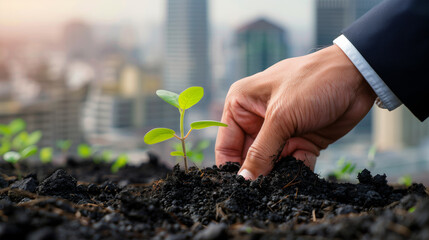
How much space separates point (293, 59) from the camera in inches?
53.4

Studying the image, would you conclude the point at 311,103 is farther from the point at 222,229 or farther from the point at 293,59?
the point at 222,229

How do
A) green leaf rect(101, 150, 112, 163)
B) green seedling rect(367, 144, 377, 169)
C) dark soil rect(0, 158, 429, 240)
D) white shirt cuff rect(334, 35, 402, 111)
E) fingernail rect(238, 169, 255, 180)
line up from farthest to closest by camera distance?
green leaf rect(101, 150, 112, 163) → green seedling rect(367, 144, 377, 169) → white shirt cuff rect(334, 35, 402, 111) → fingernail rect(238, 169, 255, 180) → dark soil rect(0, 158, 429, 240)

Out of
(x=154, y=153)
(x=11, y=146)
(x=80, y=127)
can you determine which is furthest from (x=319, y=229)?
(x=80, y=127)

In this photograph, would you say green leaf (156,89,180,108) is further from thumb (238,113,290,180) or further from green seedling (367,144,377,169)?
green seedling (367,144,377,169)

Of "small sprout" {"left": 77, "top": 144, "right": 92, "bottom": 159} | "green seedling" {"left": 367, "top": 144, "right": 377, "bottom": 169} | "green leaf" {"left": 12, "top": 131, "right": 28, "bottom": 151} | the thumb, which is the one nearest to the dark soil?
the thumb

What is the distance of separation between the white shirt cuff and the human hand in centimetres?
2

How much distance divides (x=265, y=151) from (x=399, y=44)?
531 millimetres

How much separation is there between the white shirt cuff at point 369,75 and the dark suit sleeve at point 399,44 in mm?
18

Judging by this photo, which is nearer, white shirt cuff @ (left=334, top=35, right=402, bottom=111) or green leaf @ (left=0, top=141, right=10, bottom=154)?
white shirt cuff @ (left=334, top=35, right=402, bottom=111)

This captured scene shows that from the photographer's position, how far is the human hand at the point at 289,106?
1196mm

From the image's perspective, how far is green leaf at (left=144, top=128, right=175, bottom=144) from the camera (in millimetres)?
1011

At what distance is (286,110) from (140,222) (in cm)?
61

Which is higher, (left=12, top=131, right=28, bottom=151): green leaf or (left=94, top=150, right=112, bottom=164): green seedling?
(left=12, top=131, right=28, bottom=151): green leaf

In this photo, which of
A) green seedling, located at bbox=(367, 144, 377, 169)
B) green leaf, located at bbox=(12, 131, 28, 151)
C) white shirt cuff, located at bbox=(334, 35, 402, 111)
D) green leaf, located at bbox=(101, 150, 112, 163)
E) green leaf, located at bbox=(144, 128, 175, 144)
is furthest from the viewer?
green leaf, located at bbox=(101, 150, 112, 163)
